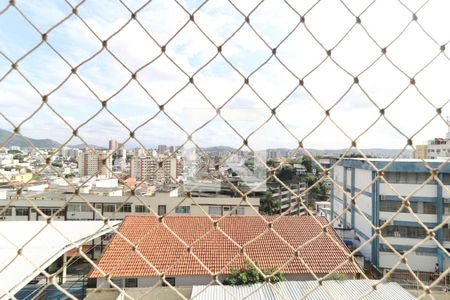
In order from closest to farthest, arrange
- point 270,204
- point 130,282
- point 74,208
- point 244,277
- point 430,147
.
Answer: point 430,147
point 244,277
point 130,282
point 74,208
point 270,204

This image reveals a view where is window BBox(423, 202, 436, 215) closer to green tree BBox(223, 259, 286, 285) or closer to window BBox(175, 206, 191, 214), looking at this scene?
green tree BBox(223, 259, 286, 285)

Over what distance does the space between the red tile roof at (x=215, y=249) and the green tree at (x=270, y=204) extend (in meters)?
5.74

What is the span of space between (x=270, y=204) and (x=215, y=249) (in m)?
7.09

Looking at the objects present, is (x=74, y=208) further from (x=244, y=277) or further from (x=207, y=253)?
(x=244, y=277)

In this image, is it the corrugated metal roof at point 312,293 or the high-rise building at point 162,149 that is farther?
the corrugated metal roof at point 312,293

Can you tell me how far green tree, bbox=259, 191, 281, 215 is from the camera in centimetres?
1208

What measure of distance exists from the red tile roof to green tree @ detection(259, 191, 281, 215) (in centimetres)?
574

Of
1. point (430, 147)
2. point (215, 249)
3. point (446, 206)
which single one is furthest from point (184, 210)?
point (430, 147)

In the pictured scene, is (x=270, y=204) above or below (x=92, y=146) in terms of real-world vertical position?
below

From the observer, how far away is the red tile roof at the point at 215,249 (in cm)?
484

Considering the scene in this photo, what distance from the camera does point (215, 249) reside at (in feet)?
17.7

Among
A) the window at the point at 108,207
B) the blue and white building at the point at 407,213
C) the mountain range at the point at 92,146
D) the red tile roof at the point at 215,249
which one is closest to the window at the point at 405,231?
the blue and white building at the point at 407,213

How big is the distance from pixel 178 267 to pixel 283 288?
1.78 metres

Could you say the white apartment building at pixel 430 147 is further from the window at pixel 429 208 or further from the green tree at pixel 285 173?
the window at pixel 429 208
